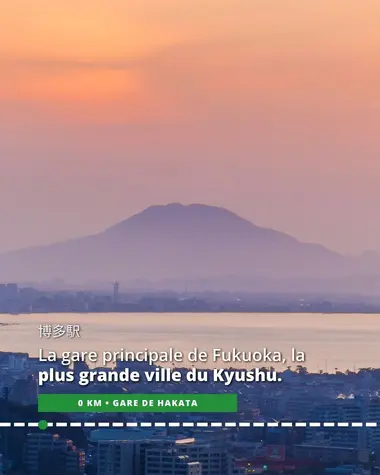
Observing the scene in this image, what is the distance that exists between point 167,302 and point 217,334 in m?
1.18

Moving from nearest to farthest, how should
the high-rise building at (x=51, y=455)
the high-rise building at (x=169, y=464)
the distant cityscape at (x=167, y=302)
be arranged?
1. the high-rise building at (x=169, y=464)
2. the high-rise building at (x=51, y=455)
3. the distant cityscape at (x=167, y=302)

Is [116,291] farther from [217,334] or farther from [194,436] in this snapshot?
[194,436]

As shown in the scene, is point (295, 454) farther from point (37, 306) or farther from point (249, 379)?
point (37, 306)

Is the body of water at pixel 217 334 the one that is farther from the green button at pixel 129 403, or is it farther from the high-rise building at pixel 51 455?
the high-rise building at pixel 51 455

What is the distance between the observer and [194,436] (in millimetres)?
7180

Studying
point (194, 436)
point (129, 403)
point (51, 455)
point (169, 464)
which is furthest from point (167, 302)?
point (129, 403)

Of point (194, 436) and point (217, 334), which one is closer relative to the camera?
point (194, 436)

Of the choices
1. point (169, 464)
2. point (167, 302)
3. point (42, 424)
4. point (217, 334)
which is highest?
point (167, 302)

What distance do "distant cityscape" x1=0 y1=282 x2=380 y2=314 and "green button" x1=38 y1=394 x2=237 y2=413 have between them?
57.4 inches

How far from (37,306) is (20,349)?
66 cm

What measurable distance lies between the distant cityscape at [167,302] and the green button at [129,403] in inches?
57.4

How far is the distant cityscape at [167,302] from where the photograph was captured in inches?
326

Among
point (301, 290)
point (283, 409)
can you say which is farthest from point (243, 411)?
point (301, 290)

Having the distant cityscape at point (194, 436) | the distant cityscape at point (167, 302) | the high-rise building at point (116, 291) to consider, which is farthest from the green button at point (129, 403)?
the high-rise building at point (116, 291)
